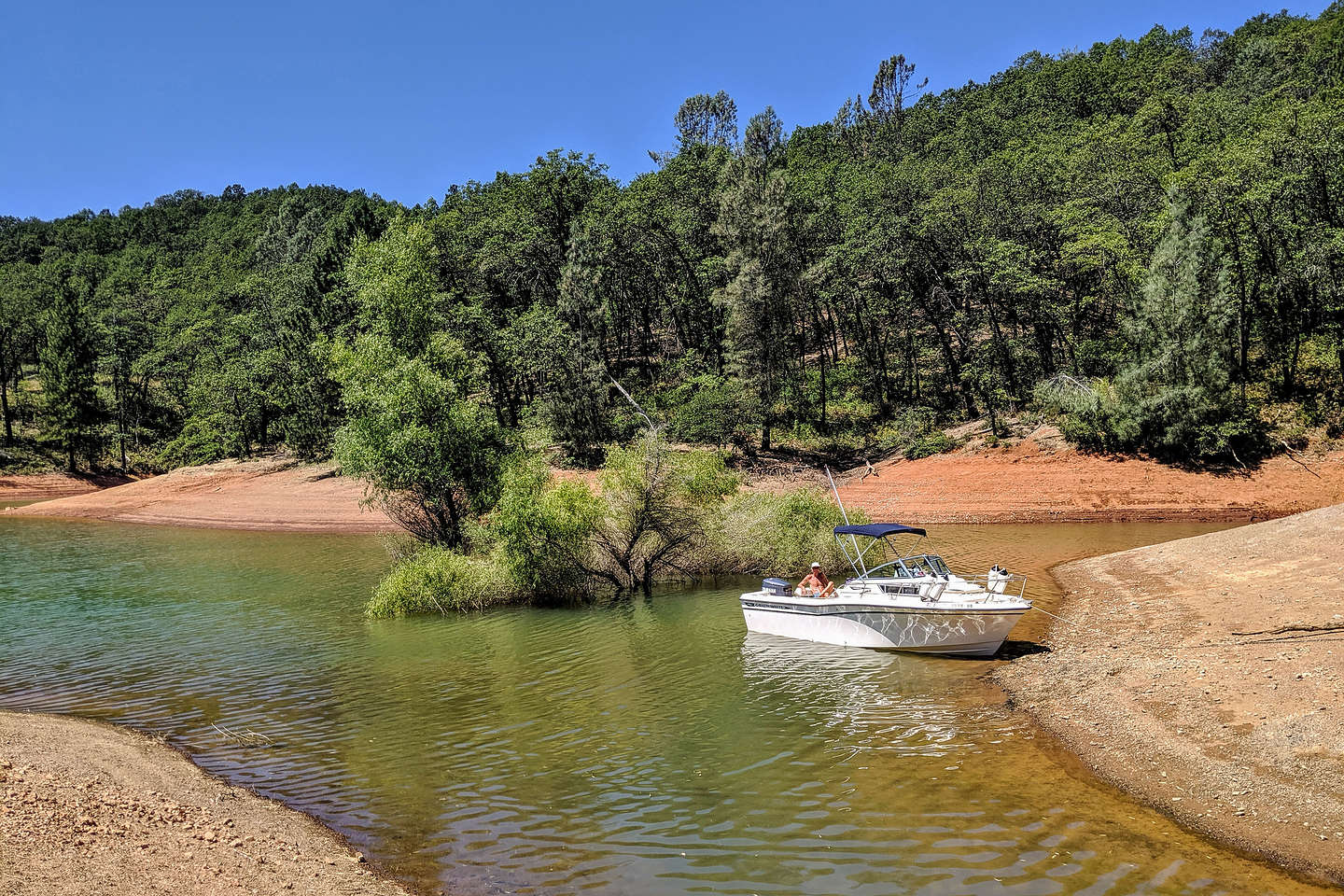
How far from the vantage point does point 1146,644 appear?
55.0 ft

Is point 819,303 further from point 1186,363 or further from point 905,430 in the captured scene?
point 1186,363

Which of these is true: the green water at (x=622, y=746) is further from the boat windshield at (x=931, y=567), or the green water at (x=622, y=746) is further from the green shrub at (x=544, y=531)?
the boat windshield at (x=931, y=567)

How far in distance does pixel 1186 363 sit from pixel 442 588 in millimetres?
34736

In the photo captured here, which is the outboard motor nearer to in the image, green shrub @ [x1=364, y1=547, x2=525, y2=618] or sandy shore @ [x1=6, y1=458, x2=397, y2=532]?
green shrub @ [x1=364, y1=547, x2=525, y2=618]

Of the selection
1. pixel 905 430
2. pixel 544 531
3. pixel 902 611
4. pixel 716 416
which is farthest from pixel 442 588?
pixel 905 430

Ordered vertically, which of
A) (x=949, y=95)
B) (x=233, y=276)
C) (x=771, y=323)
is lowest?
(x=771, y=323)

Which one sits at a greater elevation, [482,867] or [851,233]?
[851,233]

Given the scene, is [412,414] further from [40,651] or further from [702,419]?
[702,419]

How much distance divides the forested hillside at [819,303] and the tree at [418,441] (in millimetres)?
146

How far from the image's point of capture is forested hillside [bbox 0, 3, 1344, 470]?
1522 inches

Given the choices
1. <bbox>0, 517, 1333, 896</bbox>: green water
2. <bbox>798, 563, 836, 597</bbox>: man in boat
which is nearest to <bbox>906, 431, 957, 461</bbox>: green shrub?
<bbox>0, 517, 1333, 896</bbox>: green water

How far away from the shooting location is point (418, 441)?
26.5 meters

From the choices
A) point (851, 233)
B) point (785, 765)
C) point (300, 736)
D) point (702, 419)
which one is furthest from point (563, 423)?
point (785, 765)

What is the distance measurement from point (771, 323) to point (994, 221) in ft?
50.6
